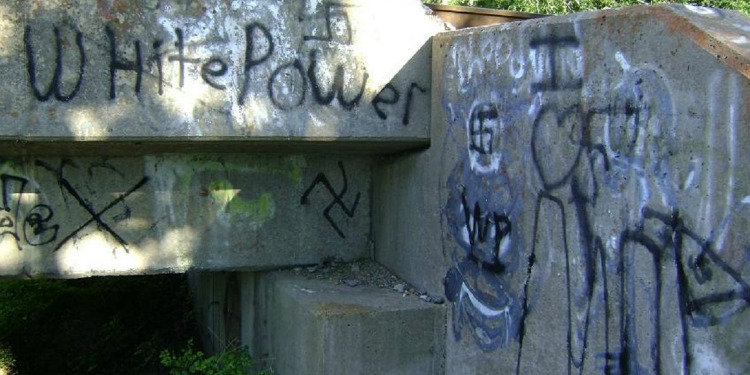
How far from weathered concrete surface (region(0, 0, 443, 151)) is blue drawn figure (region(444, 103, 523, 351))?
61 centimetres

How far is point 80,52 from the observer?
3.66 meters

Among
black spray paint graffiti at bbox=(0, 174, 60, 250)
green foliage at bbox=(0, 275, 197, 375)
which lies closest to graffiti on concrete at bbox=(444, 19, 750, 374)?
black spray paint graffiti at bbox=(0, 174, 60, 250)

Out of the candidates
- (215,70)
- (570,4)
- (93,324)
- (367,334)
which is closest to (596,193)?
(367,334)

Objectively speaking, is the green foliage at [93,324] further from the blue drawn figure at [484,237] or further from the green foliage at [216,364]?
the blue drawn figure at [484,237]

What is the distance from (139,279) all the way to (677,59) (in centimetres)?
769

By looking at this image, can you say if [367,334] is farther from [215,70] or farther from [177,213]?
[215,70]

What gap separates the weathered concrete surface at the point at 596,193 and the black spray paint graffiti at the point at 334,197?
38.7 inches

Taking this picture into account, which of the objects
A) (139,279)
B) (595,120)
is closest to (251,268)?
(595,120)

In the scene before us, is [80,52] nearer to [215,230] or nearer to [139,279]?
[215,230]

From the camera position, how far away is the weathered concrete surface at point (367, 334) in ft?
12.5

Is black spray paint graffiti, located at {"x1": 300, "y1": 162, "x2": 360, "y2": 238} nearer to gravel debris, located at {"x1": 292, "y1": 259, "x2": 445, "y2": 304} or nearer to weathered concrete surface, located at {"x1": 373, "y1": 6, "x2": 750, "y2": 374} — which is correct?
gravel debris, located at {"x1": 292, "y1": 259, "x2": 445, "y2": 304}

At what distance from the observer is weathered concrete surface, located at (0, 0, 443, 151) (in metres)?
3.63

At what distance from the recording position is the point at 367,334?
3846 mm

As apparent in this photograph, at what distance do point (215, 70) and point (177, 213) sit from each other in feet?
3.47
